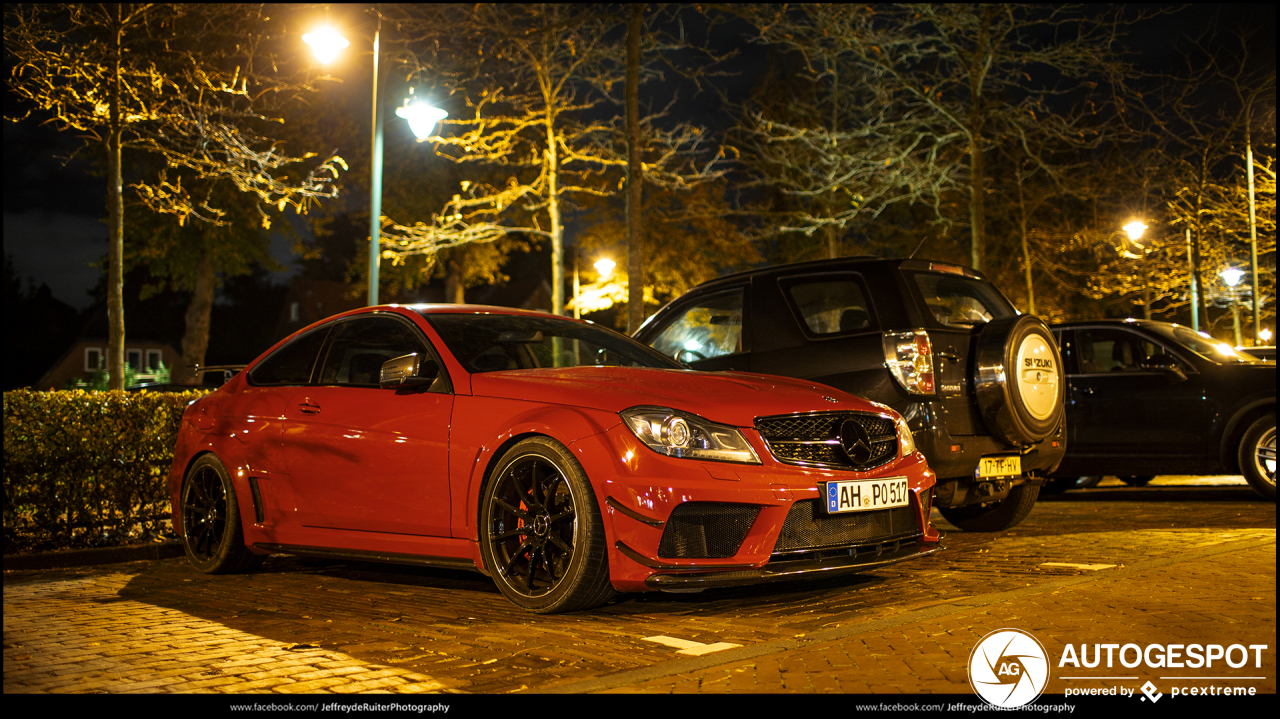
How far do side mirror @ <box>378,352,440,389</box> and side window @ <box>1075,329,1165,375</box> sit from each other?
743 cm

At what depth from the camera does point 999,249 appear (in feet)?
165

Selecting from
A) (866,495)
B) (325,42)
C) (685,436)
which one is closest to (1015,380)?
(866,495)

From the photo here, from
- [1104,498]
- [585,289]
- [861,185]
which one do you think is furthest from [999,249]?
[1104,498]

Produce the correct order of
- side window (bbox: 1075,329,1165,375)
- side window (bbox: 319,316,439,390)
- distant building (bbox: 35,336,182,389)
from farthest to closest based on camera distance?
distant building (bbox: 35,336,182,389) → side window (bbox: 1075,329,1165,375) → side window (bbox: 319,316,439,390)

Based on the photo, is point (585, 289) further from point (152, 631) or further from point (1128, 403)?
A: point (152, 631)

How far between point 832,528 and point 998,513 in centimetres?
368

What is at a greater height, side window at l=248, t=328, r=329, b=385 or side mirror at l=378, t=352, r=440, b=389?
side window at l=248, t=328, r=329, b=385

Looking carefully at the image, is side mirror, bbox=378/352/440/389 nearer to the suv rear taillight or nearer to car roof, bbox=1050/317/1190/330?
the suv rear taillight

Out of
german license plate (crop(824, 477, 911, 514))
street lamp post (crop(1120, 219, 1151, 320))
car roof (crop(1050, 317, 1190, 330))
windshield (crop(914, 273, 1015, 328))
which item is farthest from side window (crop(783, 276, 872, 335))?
street lamp post (crop(1120, 219, 1151, 320))

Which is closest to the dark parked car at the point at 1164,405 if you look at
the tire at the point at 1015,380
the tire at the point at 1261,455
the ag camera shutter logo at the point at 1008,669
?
the tire at the point at 1261,455

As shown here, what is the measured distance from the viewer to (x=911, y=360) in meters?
6.95

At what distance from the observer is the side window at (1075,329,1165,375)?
1076 centimetres

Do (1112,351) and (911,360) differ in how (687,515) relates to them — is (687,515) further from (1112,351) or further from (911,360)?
(1112,351)
